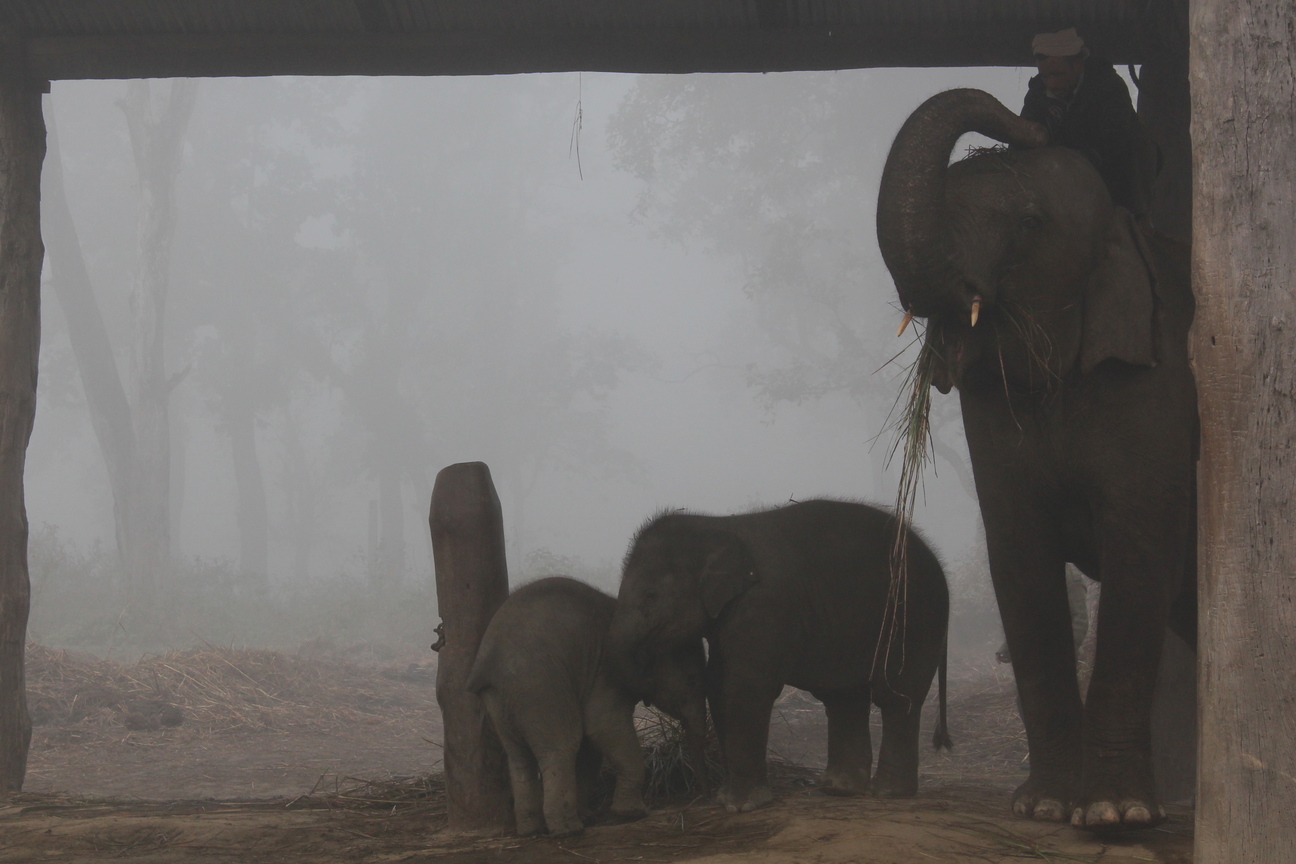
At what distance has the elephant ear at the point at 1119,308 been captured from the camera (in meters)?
4.10

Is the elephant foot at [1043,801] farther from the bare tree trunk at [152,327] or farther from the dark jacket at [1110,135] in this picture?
the bare tree trunk at [152,327]

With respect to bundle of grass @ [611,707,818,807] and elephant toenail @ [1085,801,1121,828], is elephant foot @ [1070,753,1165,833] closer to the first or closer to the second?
elephant toenail @ [1085,801,1121,828]

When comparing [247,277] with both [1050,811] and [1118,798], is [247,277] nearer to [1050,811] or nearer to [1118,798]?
[1050,811]

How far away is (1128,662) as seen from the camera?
13.2 feet

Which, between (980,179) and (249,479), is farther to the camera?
(249,479)

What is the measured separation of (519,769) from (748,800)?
101 cm

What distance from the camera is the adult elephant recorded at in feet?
12.8

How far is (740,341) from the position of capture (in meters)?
94.0

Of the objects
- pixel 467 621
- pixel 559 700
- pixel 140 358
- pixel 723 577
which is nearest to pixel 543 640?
pixel 559 700

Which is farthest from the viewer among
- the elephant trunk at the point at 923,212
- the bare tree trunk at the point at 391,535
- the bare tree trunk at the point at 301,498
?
the bare tree trunk at the point at 301,498

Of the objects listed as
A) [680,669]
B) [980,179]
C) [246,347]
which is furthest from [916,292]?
[246,347]

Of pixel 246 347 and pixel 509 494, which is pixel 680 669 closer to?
pixel 246 347

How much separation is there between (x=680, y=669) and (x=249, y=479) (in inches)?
1414

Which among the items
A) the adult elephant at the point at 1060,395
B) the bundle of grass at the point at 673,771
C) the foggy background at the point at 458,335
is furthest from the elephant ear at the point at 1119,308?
the bundle of grass at the point at 673,771
